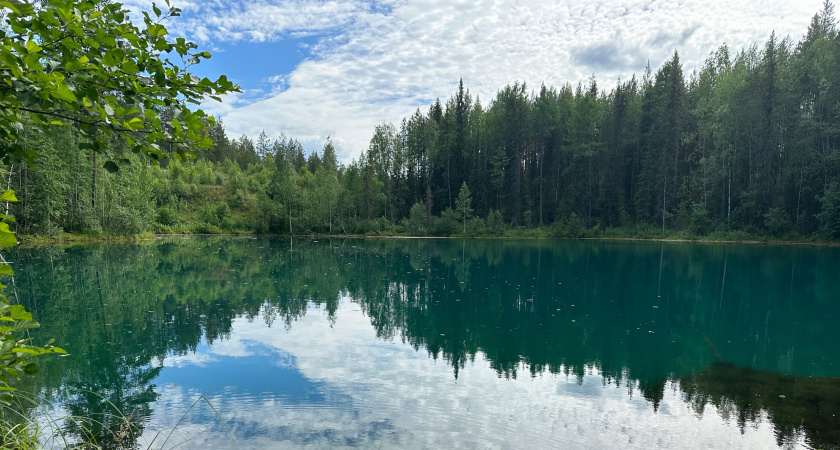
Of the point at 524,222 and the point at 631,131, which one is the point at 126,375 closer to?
the point at 524,222

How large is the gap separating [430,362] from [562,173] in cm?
5627

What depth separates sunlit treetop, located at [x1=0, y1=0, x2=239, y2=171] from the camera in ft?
6.03

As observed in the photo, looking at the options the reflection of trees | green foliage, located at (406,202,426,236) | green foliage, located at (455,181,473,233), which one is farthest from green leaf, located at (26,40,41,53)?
green foliage, located at (406,202,426,236)

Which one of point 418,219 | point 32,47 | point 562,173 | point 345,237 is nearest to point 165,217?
point 345,237

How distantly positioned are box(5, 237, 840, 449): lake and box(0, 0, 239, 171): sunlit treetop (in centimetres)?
243

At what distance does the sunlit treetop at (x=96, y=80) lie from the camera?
184 centimetres

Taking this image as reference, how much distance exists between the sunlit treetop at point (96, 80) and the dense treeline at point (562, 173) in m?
36.1

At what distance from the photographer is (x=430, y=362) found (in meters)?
9.71

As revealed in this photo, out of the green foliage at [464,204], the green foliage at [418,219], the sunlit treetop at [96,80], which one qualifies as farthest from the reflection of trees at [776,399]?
the green foliage at [418,219]

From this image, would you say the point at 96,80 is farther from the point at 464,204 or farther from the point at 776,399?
the point at 464,204

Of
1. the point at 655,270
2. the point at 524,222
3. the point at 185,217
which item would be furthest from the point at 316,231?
the point at 655,270

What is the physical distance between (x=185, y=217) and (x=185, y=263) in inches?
1408

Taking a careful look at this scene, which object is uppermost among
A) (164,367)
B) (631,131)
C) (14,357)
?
(631,131)

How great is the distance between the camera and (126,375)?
834cm
